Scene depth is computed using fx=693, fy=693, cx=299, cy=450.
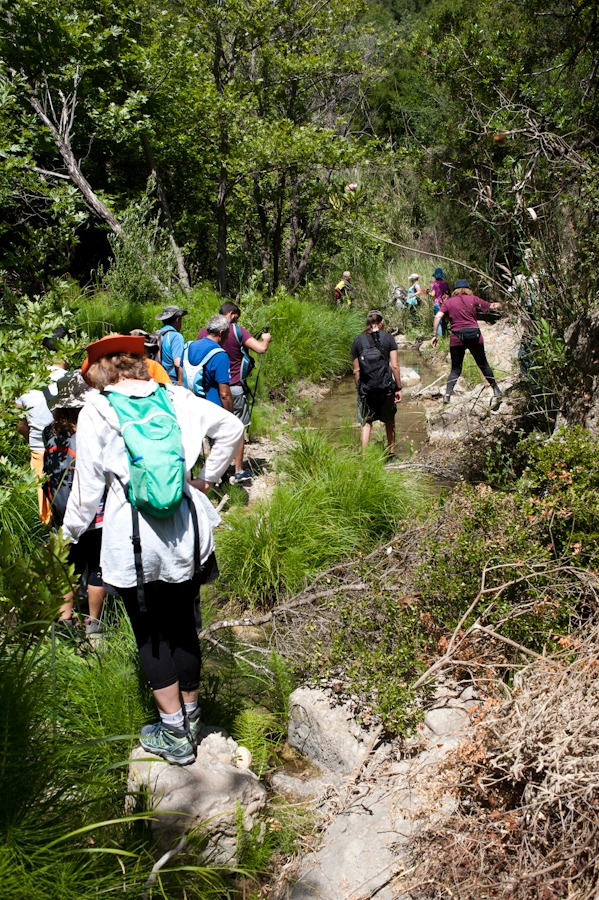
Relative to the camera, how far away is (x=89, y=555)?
404cm

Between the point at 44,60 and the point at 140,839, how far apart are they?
426 inches

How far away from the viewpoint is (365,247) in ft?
56.3

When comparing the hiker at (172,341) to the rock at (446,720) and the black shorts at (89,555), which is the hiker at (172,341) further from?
the rock at (446,720)

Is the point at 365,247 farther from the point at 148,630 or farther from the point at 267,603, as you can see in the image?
the point at 148,630

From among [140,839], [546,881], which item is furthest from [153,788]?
[546,881]

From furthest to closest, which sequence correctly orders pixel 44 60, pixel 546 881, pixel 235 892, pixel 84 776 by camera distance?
pixel 44 60
pixel 235 892
pixel 84 776
pixel 546 881

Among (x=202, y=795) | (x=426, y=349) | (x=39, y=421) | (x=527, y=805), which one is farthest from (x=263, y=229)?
(x=527, y=805)

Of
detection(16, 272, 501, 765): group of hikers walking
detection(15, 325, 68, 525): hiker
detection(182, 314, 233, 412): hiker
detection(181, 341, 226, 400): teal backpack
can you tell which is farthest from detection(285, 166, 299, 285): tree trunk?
detection(16, 272, 501, 765): group of hikers walking

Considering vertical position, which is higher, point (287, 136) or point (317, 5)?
point (317, 5)

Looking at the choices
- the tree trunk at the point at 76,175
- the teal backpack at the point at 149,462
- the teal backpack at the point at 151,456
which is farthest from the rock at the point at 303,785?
the tree trunk at the point at 76,175

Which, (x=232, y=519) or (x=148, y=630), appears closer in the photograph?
(x=148, y=630)

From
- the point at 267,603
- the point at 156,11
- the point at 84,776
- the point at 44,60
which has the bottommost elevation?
the point at 267,603

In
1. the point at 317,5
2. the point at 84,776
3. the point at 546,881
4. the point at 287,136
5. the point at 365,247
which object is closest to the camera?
the point at 546,881

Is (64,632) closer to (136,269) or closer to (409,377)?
(136,269)
